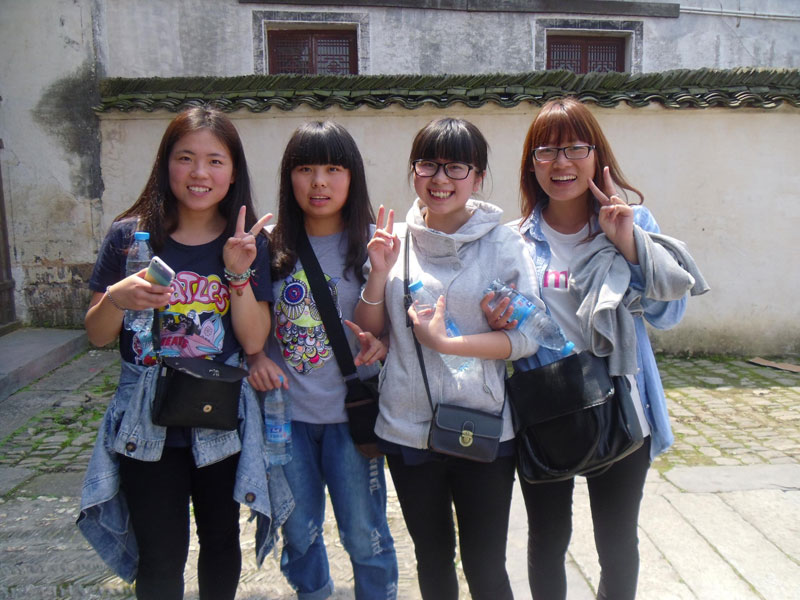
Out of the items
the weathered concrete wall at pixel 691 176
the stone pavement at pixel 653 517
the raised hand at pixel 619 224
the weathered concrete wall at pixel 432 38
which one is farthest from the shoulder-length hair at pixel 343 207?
the weathered concrete wall at pixel 432 38

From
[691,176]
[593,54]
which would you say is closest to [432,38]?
[593,54]

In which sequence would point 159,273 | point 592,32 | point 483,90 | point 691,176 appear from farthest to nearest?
point 592,32 < point 691,176 < point 483,90 < point 159,273

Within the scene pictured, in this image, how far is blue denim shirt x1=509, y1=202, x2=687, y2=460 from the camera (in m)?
1.87

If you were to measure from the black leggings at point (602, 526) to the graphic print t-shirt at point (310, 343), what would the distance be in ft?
2.31

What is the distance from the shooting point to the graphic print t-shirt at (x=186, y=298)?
1863 millimetres

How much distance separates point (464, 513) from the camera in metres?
1.85

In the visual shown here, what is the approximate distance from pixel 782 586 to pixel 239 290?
2.53 metres

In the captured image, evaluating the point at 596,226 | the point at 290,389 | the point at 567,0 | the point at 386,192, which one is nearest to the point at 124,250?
the point at 290,389

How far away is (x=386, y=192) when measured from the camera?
22.3 ft

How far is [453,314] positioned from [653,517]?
2.04m

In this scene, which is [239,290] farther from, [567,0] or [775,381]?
[567,0]

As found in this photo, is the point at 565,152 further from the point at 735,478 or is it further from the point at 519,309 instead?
the point at 735,478

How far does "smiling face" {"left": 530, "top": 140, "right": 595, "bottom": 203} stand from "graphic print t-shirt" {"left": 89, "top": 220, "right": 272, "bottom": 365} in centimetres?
96

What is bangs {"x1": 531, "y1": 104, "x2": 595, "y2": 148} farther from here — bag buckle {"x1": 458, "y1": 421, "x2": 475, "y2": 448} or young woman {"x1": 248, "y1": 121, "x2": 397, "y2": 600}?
bag buckle {"x1": 458, "y1": 421, "x2": 475, "y2": 448}
